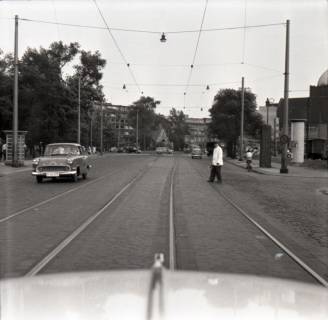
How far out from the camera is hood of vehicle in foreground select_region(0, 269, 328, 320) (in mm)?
2703

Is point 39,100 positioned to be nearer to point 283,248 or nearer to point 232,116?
point 232,116

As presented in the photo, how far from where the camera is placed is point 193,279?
3.54m

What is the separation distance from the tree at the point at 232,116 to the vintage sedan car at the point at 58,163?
4358 centimetres

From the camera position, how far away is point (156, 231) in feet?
30.0

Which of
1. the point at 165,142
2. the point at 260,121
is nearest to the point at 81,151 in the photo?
the point at 260,121

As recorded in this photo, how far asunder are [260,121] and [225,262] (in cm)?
6013

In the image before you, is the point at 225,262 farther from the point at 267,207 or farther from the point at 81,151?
the point at 81,151

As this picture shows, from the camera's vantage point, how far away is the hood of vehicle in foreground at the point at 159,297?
270cm

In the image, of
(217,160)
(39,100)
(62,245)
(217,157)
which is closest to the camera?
(62,245)

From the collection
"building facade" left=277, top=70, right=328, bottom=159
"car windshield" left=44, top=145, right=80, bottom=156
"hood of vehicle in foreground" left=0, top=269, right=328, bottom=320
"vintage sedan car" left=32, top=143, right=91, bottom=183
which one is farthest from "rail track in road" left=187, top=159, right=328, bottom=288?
"building facade" left=277, top=70, right=328, bottom=159

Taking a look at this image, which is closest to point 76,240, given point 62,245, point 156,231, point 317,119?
point 62,245

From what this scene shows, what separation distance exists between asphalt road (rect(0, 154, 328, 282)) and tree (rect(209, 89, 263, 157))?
160 ft

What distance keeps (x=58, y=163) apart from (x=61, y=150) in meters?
1.47

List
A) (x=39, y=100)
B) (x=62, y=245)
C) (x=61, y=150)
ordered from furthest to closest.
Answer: (x=39, y=100) → (x=61, y=150) → (x=62, y=245)
